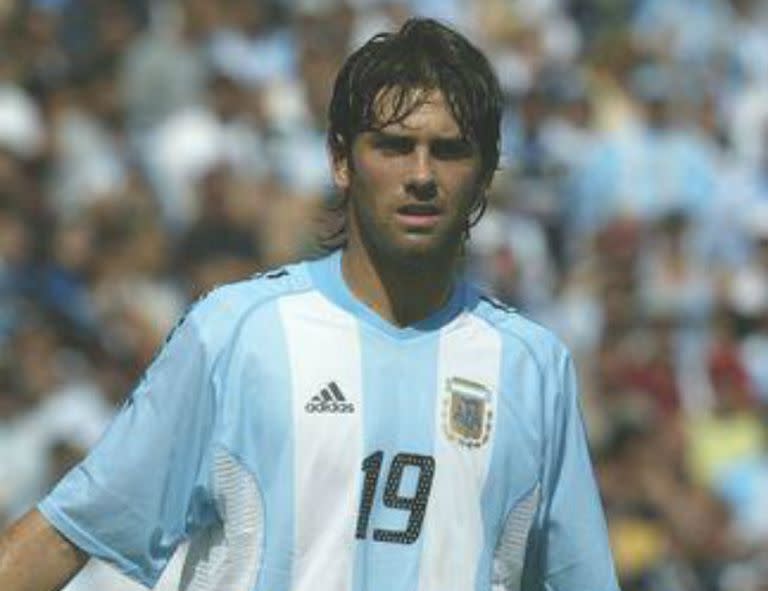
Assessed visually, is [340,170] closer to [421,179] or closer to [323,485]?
[421,179]

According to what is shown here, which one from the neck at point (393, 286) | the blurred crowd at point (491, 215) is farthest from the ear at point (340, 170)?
the blurred crowd at point (491, 215)

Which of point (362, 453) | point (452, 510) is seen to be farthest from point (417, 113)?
point (452, 510)

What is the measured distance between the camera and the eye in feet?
16.2

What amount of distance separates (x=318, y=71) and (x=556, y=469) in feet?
29.7

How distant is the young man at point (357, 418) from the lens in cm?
488

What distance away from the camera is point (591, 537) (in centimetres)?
520

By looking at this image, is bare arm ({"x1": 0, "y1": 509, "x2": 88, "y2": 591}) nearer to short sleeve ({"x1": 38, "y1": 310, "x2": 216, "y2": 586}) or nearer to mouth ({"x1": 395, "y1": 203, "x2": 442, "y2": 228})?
short sleeve ({"x1": 38, "y1": 310, "x2": 216, "y2": 586})

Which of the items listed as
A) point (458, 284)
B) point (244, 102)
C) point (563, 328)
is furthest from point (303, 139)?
point (458, 284)

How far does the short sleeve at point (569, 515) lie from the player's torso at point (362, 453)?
8cm

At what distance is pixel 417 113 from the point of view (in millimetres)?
4918

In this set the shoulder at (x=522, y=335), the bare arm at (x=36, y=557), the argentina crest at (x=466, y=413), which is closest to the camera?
the bare arm at (x=36, y=557)

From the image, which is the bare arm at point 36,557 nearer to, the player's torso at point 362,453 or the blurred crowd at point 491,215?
the player's torso at point 362,453

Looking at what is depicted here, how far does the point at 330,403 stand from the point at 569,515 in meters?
0.59

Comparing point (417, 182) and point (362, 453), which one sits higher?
point (417, 182)
